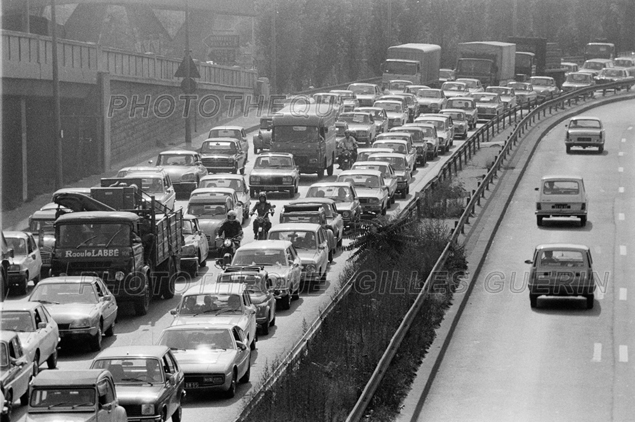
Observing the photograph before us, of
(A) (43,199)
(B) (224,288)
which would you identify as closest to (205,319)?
(B) (224,288)

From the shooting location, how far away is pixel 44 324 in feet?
76.6

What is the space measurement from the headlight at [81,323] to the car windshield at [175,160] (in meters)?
22.6

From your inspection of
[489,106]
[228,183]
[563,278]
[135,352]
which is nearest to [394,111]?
[489,106]

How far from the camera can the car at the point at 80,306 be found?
24969mm

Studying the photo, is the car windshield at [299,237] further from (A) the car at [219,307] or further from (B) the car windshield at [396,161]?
(B) the car windshield at [396,161]

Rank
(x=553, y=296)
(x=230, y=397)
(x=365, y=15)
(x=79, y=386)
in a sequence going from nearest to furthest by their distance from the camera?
(x=79, y=386), (x=230, y=397), (x=553, y=296), (x=365, y=15)

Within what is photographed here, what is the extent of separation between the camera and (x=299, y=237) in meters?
32.7

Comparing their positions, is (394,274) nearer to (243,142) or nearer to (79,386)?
(79,386)

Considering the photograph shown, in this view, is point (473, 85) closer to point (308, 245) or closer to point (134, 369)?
point (308, 245)

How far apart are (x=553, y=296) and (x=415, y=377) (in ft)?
25.9

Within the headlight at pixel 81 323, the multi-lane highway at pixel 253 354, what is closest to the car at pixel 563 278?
the multi-lane highway at pixel 253 354

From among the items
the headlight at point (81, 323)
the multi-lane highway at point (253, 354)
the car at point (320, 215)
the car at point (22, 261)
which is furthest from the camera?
the car at point (320, 215)

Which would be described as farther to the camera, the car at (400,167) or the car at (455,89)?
the car at (455,89)

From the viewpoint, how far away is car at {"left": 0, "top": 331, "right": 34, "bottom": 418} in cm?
2012
